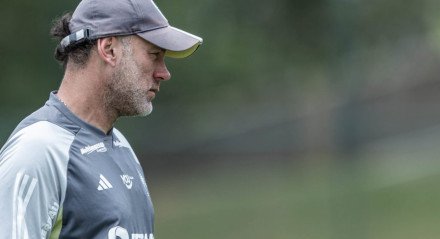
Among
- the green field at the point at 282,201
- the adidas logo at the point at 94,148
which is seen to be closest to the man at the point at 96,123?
the adidas logo at the point at 94,148

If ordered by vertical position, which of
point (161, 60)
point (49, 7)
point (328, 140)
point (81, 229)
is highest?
point (49, 7)

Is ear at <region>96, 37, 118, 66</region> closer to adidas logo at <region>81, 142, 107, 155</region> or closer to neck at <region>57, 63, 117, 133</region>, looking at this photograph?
neck at <region>57, 63, 117, 133</region>

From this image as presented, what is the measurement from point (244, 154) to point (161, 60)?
563 cm

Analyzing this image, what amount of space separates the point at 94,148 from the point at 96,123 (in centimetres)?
10

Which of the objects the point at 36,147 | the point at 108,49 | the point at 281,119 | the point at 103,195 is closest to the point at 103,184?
the point at 103,195

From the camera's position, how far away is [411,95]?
35.8ft

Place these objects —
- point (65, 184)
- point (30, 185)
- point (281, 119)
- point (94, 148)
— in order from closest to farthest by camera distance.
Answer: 1. point (30, 185)
2. point (65, 184)
3. point (94, 148)
4. point (281, 119)

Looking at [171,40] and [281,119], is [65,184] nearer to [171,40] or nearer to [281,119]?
[171,40]

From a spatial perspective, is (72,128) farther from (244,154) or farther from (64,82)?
(244,154)

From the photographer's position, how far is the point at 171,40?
138 inches

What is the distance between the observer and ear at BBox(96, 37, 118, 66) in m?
3.43

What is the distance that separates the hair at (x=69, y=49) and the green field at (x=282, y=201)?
532 cm

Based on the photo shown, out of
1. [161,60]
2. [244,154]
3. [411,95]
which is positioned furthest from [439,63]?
[161,60]

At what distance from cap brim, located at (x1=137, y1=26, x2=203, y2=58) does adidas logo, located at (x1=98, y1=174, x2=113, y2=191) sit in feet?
1.50
